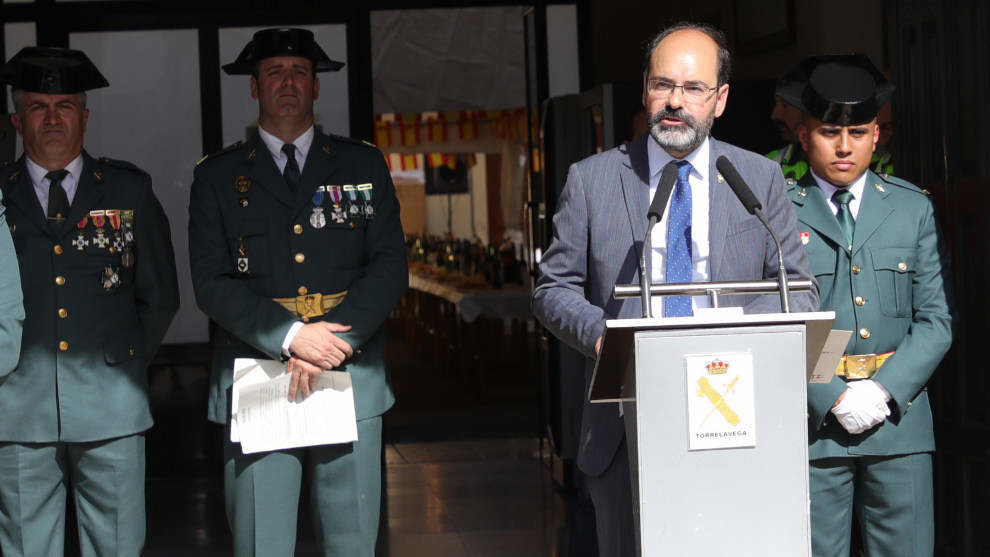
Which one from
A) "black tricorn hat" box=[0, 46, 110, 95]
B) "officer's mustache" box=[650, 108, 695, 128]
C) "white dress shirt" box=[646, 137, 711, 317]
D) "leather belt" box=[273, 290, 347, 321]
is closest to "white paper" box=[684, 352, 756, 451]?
"white dress shirt" box=[646, 137, 711, 317]

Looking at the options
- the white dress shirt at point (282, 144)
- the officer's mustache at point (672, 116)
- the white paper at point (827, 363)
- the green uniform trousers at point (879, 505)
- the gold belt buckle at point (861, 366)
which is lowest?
the green uniform trousers at point (879, 505)

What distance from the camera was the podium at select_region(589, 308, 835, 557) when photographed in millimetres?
2068

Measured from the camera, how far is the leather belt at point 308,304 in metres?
3.26

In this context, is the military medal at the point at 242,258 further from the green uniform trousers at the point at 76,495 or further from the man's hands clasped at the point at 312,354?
the green uniform trousers at the point at 76,495

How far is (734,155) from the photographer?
260 centimetres

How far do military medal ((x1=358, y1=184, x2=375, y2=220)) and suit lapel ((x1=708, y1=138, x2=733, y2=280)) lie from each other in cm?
113

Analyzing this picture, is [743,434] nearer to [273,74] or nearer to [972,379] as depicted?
[972,379]

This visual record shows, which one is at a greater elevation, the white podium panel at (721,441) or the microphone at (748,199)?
the microphone at (748,199)

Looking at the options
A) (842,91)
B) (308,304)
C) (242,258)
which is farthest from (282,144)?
(842,91)

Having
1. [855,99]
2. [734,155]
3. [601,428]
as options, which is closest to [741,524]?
[601,428]

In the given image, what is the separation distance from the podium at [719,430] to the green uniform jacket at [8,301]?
1.39 m

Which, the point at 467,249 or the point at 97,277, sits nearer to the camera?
the point at 97,277

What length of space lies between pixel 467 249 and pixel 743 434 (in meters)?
6.89

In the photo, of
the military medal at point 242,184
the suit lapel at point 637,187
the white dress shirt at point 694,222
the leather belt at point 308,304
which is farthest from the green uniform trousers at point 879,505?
the military medal at point 242,184
